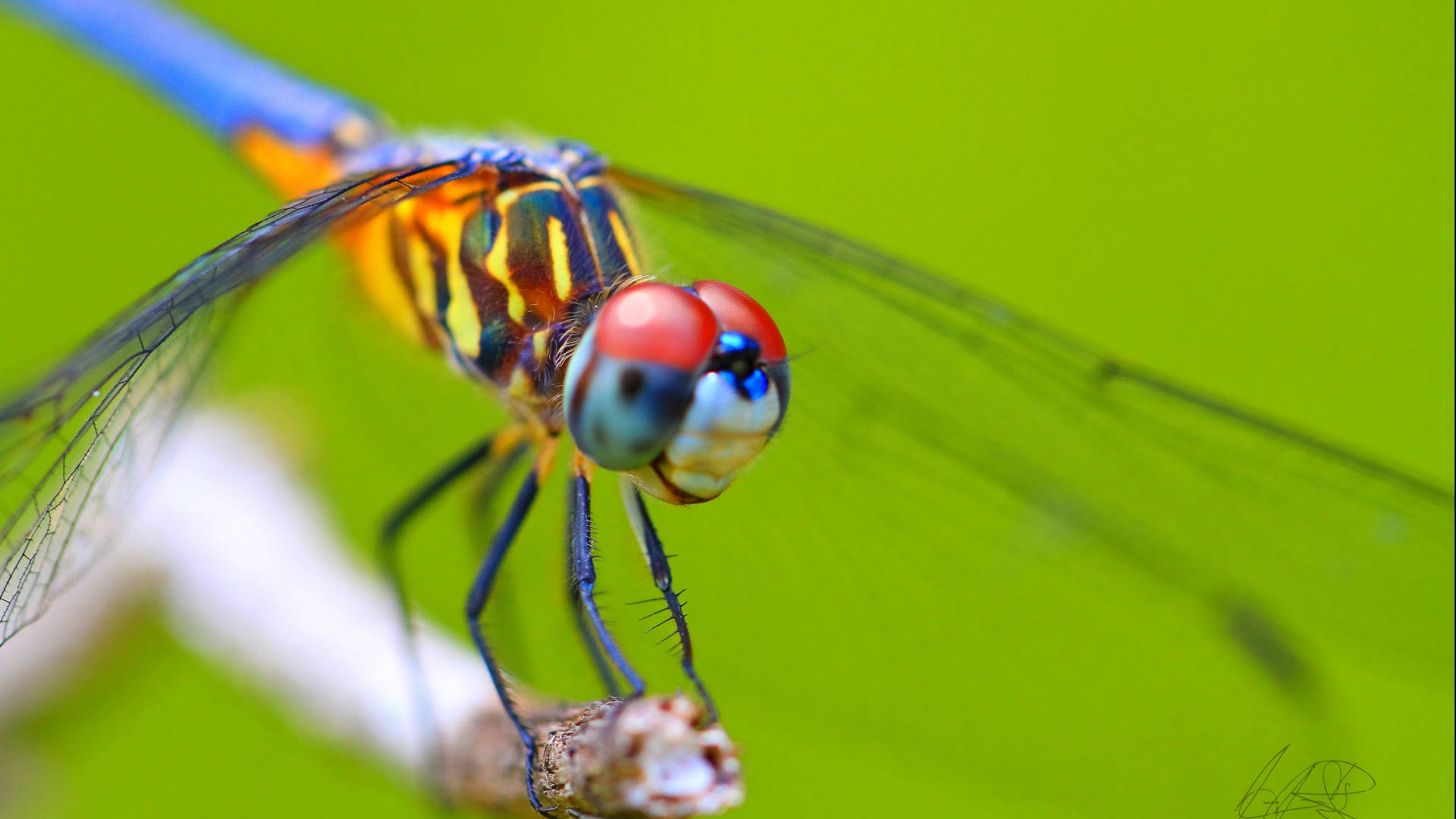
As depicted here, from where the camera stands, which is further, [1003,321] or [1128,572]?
[1128,572]

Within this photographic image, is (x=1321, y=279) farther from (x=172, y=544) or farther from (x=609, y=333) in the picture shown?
(x=172, y=544)

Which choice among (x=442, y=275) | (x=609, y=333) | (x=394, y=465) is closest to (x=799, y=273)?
(x=442, y=275)

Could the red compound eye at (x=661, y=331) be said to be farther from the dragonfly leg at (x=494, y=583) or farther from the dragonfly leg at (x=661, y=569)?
the dragonfly leg at (x=494, y=583)

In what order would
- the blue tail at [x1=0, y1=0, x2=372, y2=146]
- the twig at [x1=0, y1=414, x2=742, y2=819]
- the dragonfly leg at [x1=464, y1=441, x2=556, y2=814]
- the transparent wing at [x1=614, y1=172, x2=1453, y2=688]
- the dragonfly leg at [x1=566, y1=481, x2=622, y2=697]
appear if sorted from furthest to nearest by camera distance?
the blue tail at [x1=0, y1=0, x2=372, y2=146] → the transparent wing at [x1=614, y1=172, x2=1453, y2=688] → the twig at [x1=0, y1=414, x2=742, y2=819] → the dragonfly leg at [x1=566, y1=481, x2=622, y2=697] → the dragonfly leg at [x1=464, y1=441, x2=556, y2=814]

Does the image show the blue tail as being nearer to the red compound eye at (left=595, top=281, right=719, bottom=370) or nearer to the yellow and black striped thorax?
the yellow and black striped thorax

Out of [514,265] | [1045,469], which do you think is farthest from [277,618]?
[1045,469]

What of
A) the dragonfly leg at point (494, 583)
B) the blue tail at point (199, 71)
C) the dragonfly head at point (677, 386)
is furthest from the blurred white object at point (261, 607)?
the blue tail at point (199, 71)

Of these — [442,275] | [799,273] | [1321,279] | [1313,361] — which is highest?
[1321,279]

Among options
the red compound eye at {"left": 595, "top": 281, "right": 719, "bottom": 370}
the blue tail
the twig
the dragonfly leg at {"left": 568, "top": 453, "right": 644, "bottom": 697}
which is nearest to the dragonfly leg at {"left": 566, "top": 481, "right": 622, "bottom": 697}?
the dragonfly leg at {"left": 568, "top": 453, "right": 644, "bottom": 697}
